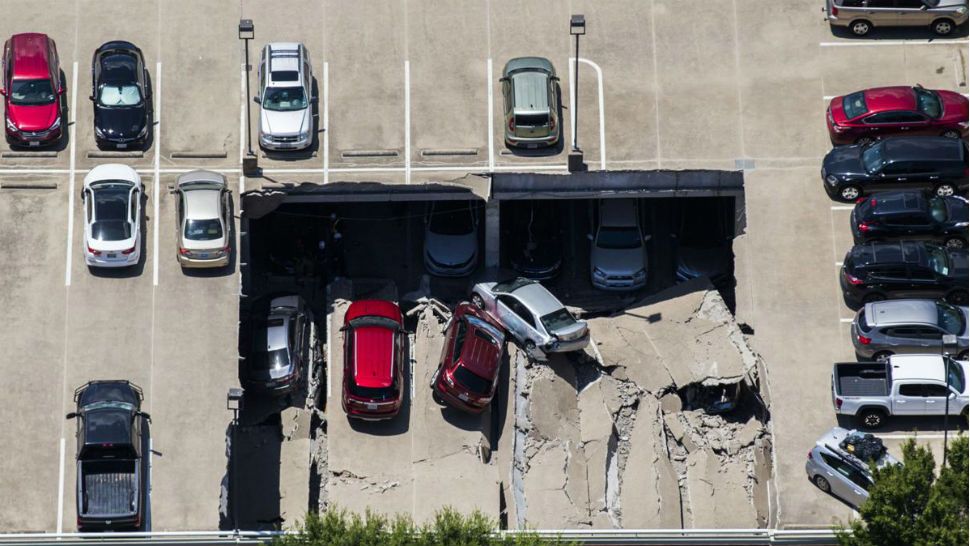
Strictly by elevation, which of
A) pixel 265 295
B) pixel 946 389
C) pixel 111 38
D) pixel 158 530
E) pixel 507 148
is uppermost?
pixel 111 38

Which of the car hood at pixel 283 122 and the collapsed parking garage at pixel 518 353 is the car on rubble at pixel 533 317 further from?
the car hood at pixel 283 122

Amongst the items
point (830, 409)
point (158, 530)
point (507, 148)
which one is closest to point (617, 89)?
point (507, 148)

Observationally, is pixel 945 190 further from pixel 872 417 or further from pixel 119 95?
pixel 119 95

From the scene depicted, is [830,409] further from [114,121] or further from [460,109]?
[114,121]

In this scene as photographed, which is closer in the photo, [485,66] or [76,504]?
[76,504]

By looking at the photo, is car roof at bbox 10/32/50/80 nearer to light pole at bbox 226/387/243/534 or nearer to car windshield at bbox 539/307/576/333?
light pole at bbox 226/387/243/534

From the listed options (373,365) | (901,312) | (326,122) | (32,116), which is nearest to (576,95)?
(326,122)

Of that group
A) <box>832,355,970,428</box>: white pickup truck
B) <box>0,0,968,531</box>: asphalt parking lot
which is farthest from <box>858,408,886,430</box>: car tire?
<box>0,0,968,531</box>: asphalt parking lot
